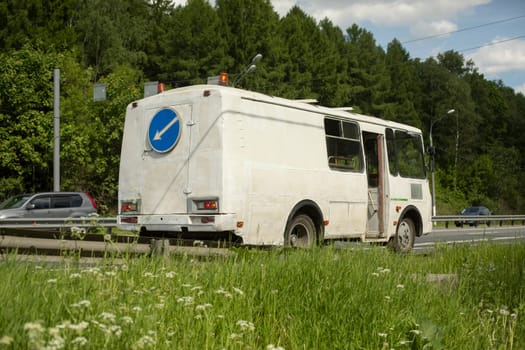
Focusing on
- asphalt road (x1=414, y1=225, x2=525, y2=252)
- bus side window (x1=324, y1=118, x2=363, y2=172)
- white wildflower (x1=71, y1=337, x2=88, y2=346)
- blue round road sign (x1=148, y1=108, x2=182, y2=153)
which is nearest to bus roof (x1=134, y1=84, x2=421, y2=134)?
bus side window (x1=324, y1=118, x2=363, y2=172)

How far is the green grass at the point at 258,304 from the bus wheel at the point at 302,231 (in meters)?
3.97

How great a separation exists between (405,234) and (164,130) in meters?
6.38

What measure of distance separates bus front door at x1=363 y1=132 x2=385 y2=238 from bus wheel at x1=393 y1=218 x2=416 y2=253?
0.71 m

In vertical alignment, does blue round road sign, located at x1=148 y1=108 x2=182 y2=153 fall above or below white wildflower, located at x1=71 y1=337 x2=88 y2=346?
above

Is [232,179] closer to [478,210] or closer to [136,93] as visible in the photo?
[136,93]

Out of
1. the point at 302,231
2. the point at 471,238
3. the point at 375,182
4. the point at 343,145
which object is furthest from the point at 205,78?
the point at 302,231

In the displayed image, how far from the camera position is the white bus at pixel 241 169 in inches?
384

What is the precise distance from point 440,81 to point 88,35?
163 ft

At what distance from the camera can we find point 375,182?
13461 millimetres

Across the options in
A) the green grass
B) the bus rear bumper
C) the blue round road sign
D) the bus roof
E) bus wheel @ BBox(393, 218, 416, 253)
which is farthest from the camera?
bus wheel @ BBox(393, 218, 416, 253)

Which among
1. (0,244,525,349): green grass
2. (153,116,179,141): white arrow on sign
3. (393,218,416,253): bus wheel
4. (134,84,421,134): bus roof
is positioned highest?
(134,84,421,134): bus roof

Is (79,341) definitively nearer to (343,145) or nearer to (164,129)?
(164,129)

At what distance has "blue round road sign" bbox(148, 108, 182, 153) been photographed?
10.3 meters

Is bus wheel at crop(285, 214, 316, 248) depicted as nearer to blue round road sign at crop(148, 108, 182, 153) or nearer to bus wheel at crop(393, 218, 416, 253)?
blue round road sign at crop(148, 108, 182, 153)
